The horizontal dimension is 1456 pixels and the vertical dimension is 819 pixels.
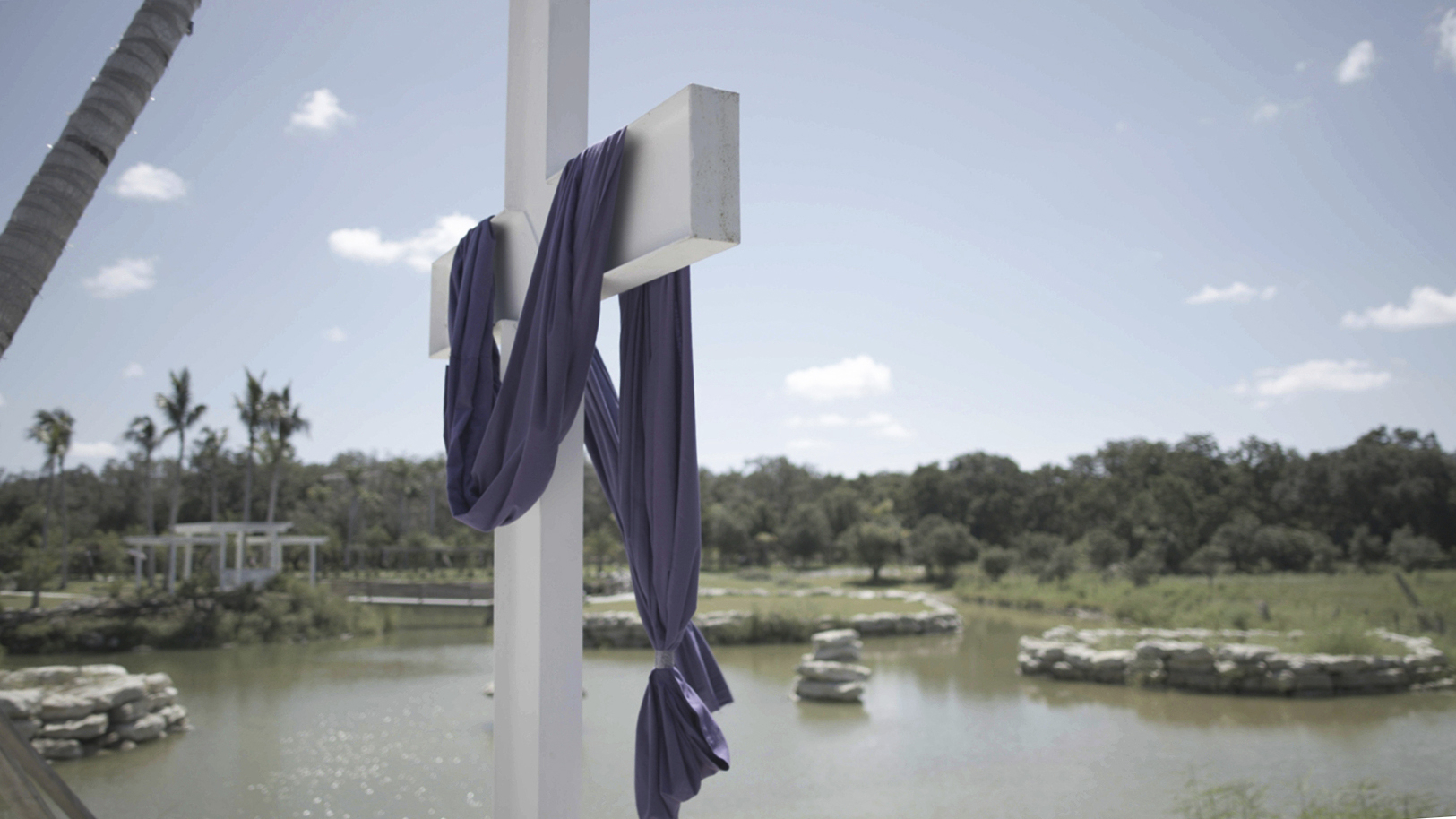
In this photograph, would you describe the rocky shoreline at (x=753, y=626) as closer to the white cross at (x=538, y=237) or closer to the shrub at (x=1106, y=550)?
the shrub at (x=1106, y=550)

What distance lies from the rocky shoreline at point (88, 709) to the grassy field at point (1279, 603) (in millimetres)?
13182

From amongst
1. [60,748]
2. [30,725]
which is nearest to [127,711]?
[60,748]

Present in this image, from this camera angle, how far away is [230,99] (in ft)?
50.5

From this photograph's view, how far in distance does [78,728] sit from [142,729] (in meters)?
0.50

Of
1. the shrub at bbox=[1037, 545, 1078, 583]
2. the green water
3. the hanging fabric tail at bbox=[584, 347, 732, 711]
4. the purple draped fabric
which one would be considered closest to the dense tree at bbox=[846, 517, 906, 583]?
the shrub at bbox=[1037, 545, 1078, 583]

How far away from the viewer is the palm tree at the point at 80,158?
7.23 feet

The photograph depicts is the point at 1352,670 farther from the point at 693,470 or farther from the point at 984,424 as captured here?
the point at 984,424

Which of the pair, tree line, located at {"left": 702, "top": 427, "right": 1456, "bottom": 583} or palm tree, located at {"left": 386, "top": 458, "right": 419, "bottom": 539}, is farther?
palm tree, located at {"left": 386, "top": 458, "right": 419, "bottom": 539}

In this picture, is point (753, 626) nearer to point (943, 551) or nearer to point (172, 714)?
point (172, 714)

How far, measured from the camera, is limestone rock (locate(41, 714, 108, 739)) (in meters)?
7.70

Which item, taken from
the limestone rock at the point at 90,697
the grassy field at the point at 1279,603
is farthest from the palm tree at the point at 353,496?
the limestone rock at the point at 90,697

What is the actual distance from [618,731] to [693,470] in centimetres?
680

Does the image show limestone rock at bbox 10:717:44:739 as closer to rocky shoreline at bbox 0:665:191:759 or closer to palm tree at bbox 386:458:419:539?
rocky shoreline at bbox 0:665:191:759

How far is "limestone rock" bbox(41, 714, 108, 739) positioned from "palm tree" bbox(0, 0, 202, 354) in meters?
7.41
